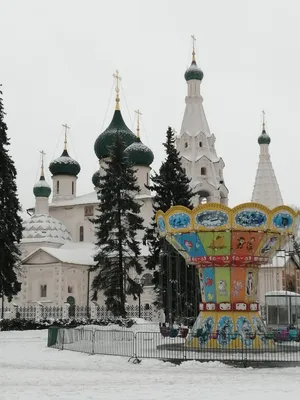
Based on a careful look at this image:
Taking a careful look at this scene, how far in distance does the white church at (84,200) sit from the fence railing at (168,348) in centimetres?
2733

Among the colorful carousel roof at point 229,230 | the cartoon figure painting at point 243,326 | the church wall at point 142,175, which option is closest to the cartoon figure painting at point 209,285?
the colorful carousel roof at point 229,230

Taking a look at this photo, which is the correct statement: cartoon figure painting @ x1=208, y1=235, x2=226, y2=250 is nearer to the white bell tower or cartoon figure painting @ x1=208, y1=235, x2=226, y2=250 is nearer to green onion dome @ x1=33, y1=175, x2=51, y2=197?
the white bell tower

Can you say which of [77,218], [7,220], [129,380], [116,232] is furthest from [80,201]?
[129,380]

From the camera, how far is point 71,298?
53.0 meters

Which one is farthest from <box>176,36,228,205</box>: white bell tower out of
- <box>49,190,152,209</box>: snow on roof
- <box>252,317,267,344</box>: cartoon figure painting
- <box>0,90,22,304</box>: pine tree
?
<box>252,317,267,344</box>: cartoon figure painting

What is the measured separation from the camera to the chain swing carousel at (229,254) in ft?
71.1

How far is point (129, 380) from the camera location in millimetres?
14781

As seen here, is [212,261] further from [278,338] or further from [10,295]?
[10,295]

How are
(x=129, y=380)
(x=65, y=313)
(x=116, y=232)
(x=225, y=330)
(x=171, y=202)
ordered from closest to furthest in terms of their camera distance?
(x=129, y=380) < (x=225, y=330) < (x=116, y=232) < (x=171, y=202) < (x=65, y=313)

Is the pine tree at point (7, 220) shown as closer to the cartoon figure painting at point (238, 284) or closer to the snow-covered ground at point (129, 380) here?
the snow-covered ground at point (129, 380)

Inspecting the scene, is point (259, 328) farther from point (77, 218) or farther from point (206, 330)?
point (77, 218)

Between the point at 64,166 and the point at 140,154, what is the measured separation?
9.79 meters

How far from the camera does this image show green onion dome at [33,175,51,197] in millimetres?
61344

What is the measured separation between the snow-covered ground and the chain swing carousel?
13.8 feet
